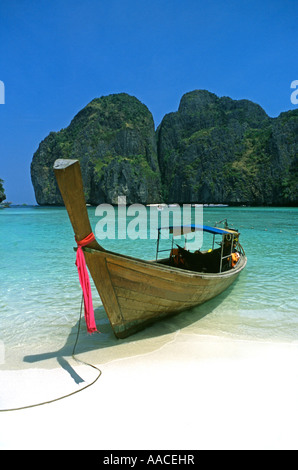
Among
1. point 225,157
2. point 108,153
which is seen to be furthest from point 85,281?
point 108,153

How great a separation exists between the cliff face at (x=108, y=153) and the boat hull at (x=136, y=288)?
8788 centimetres

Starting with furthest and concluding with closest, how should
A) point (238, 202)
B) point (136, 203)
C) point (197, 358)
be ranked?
point (136, 203) → point (238, 202) → point (197, 358)

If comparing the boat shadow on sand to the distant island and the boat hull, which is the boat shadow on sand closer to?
the boat hull

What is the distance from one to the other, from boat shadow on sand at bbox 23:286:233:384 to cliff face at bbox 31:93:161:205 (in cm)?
8767

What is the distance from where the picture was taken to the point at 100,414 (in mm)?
2822

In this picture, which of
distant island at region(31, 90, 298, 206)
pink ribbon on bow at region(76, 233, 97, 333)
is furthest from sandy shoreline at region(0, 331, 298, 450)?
distant island at region(31, 90, 298, 206)

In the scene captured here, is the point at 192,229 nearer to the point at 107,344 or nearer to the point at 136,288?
the point at 136,288

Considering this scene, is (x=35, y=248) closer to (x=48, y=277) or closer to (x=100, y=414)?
(x=48, y=277)

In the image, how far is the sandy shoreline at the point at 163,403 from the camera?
251 cm

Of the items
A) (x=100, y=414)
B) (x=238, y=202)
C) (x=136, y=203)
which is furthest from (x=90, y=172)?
(x=100, y=414)

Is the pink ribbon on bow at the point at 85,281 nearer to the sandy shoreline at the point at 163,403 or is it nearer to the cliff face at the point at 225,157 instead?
the sandy shoreline at the point at 163,403

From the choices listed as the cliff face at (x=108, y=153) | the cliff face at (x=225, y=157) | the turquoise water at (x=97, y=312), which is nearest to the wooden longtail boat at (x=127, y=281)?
the turquoise water at (x=97, y=312)
